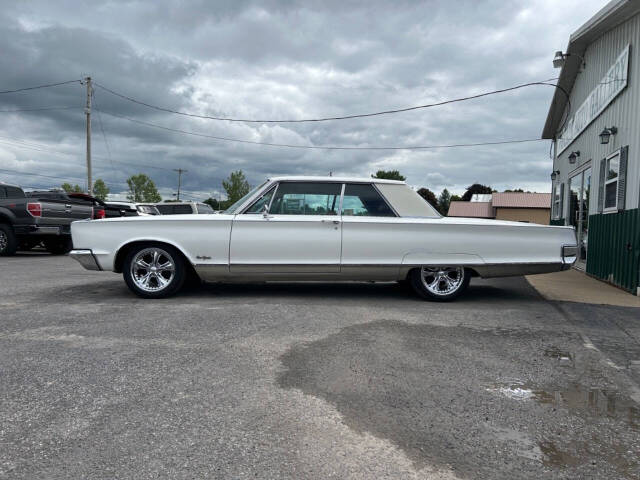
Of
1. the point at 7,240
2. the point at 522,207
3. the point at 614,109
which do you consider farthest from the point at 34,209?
the point at 522,207

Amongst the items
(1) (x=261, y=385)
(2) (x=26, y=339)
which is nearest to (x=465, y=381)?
(1) (x=261, y=385)

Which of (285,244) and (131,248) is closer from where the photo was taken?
(285,244)

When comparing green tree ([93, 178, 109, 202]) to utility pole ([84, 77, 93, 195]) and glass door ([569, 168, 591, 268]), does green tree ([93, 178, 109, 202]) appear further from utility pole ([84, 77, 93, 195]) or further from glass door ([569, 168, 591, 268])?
glass door ([569, 168, 591, 268])

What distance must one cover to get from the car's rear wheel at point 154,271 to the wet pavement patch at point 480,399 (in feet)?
8.93

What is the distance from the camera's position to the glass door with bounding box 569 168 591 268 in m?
12.4

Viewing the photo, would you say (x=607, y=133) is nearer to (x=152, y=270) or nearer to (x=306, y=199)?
(x=306, y=199)

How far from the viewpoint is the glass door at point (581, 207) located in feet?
40.7

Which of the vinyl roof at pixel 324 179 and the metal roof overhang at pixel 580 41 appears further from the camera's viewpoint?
the metal roof overhang at pixel 580 41

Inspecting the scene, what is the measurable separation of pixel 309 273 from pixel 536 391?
3507 millimetres

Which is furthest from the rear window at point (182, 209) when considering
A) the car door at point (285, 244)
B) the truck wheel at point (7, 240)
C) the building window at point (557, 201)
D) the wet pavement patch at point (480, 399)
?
the building window at point (557, 201)

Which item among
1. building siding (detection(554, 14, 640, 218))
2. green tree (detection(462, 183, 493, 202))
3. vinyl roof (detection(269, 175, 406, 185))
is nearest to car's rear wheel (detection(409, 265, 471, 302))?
vinyl roof (detection(269, 175, 406, 185))

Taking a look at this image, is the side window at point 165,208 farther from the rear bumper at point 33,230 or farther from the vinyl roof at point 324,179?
the vinyl roof at point 324,179

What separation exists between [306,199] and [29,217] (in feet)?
29.9

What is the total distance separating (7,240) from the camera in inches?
498
